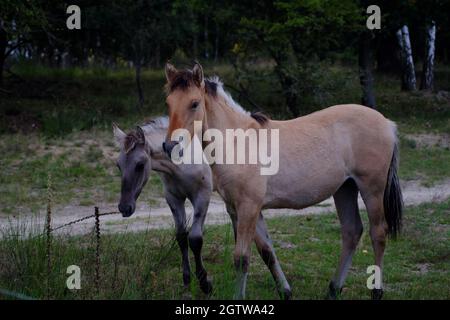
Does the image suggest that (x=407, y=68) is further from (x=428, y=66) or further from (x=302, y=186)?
(x=302, y=186)

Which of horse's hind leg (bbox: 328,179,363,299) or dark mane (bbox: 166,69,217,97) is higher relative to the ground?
dark mane (bbox: 166,69,217,97)

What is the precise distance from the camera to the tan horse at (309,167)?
591cm

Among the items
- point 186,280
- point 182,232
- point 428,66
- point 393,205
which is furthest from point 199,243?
point 428,66

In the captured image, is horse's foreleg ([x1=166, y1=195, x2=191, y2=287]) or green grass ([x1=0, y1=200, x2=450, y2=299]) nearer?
green grass ([x1=0, y1=200, x2=450, y2=299])

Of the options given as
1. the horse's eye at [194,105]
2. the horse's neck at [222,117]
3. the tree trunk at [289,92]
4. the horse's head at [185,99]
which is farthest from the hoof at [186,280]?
the tree trunk at [289,92]

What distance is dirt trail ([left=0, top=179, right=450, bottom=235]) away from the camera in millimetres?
10137

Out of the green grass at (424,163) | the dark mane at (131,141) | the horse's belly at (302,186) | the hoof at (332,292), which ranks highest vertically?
the dark mane at (131,141)

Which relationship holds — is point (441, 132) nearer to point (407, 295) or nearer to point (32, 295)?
point (407, 295)

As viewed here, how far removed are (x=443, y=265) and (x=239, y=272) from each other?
121 inches

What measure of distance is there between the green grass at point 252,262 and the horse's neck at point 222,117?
1.01 meters

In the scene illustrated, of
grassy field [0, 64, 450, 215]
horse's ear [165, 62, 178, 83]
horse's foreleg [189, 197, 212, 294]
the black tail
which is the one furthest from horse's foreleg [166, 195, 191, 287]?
grassy field [0, 64, 450, 215]

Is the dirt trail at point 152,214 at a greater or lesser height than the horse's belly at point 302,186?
lesser

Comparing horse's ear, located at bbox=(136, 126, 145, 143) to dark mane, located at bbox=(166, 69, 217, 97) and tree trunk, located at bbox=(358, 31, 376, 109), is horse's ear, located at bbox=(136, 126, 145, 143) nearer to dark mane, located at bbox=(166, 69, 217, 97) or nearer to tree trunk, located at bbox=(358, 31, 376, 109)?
dark mane, located at bbox=(166, 69, 217, 97)

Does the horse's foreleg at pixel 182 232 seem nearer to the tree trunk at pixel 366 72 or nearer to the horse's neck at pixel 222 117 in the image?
the horse's neck at pixel 222 117
